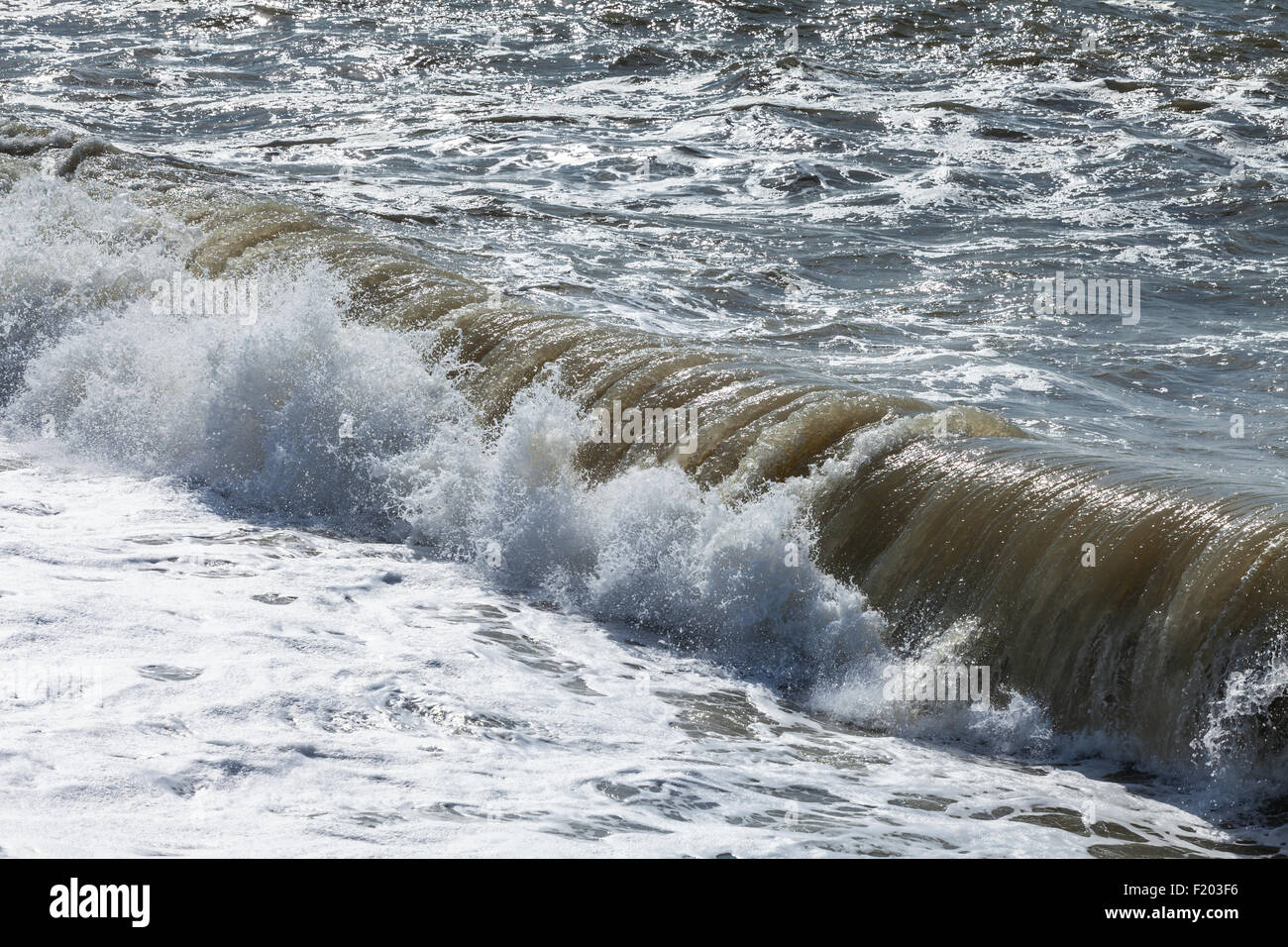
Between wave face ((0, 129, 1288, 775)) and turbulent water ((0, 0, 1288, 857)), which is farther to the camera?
wave face ((0, 129, 1288, 775))

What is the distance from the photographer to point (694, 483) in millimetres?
6340

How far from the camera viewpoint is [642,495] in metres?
6.29

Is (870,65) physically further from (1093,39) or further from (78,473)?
(78,473)

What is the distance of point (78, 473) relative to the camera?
7332mm

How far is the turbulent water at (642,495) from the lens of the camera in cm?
425

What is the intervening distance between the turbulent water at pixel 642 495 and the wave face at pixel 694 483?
2 centimetres

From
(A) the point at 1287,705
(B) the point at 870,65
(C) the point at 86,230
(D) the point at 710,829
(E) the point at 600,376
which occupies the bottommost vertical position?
(D) the point at 710,829

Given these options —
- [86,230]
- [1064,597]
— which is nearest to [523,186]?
[86,230]

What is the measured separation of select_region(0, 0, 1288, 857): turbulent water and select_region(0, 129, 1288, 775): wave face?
0.02 m

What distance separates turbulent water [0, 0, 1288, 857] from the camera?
13.9 feet

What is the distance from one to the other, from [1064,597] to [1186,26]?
1773 cm

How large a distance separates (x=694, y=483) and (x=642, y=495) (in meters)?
0.26
